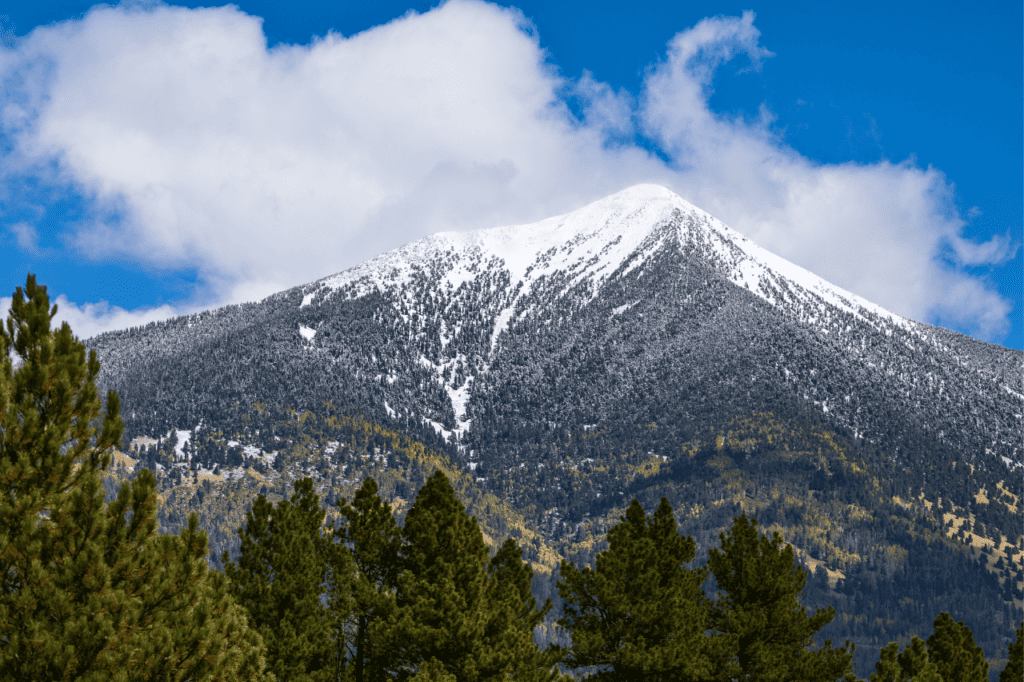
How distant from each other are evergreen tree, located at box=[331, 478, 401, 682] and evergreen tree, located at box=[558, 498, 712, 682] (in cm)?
750

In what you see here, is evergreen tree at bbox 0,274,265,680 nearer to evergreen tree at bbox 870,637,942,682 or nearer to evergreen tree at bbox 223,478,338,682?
evergreen tree at bbox 223,478,338,682

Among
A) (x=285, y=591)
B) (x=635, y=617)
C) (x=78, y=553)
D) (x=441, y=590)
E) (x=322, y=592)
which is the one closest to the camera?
(x=78, y=553)

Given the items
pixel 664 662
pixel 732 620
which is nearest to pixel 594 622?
pixel 664 662

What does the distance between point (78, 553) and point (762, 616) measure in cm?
2737

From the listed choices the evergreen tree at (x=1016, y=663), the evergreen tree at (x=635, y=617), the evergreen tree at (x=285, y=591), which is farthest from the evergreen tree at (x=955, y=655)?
the evergreen tree at (x=285, y=591)

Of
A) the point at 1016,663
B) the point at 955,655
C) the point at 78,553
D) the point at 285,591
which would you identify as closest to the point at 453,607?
the point at 285,591

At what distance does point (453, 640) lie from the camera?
28.0 metres

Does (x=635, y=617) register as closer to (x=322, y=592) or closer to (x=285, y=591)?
(x=322, y=592)

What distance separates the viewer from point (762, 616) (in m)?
32.8

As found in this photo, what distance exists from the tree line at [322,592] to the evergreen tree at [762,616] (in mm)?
92

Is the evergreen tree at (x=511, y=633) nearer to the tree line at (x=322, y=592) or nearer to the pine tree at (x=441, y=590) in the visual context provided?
the tree line at (x=322, y=592)

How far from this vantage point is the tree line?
12.8 m

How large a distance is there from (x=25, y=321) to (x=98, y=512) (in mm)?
3662

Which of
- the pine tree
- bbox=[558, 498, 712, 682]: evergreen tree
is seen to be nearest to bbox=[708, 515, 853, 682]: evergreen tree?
bbox=[558, 498, 712, 682]: evergreen tree
